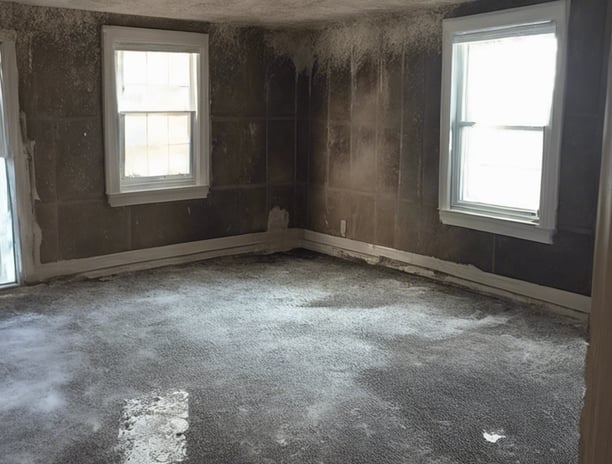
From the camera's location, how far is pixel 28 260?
17.4ft

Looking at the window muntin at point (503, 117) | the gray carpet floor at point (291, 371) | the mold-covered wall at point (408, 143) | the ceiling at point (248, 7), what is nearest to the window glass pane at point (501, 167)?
the window muntin at point (503, 117)

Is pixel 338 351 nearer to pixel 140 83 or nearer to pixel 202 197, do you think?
pixel 202 197

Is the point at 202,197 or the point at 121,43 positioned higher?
the point at 121,43

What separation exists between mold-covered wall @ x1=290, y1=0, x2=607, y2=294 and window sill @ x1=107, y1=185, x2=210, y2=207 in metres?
1.30

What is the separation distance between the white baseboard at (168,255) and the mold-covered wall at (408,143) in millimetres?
460

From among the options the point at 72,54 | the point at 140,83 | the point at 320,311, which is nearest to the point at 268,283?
the point at 320,311

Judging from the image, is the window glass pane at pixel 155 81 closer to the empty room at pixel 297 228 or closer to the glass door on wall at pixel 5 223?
the empty room at pixel 297 228

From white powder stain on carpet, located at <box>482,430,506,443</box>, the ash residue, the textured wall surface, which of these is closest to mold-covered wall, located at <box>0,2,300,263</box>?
the textured wall surface

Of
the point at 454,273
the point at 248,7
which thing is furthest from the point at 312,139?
the point at 454,273

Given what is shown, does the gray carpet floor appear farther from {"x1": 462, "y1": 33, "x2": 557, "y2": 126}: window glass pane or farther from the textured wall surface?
{"x1": 462, "y1": 33, "x2": 557, "y2": 126}: window glass pane

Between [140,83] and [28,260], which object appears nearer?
[28,260]

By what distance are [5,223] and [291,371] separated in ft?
9.92

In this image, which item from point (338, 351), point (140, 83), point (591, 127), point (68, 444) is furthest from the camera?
point (140, 83)

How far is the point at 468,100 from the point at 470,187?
71 cm
